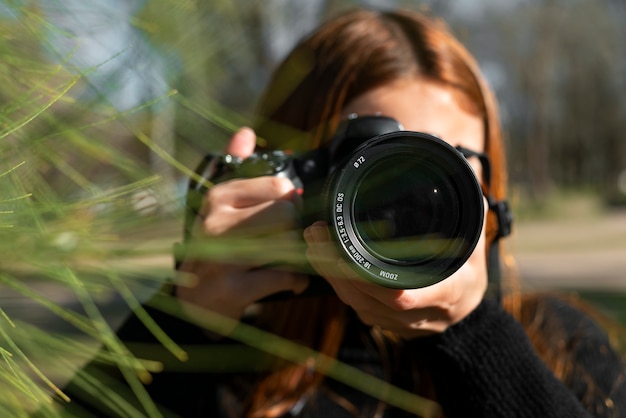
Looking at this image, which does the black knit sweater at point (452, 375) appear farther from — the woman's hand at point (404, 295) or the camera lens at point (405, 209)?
the camera lens at point (405, 209)

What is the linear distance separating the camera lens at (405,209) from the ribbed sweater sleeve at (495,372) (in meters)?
0.12

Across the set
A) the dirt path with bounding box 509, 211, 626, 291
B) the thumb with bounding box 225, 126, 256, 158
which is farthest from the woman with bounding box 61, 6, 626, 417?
the dirt path with bounding box 509, 211, 626, 291

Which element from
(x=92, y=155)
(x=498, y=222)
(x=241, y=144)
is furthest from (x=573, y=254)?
(x=92, y=155)

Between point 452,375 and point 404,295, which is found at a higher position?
point 404,295

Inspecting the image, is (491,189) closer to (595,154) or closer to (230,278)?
(230,278)

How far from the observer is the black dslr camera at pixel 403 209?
42 centimetres

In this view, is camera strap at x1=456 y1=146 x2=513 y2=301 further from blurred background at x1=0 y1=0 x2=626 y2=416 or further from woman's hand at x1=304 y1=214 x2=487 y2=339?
blurred background at x1=0 y1=0 x2=626 y2=416

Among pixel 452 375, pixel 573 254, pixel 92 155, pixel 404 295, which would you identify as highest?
pixel 92 155

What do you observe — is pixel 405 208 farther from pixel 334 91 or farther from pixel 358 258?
pixel 334 91

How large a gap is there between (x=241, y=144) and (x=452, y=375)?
0.81 feet

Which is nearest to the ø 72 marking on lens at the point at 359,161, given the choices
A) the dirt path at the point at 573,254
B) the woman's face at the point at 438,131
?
the woman's face at the point at 438,131

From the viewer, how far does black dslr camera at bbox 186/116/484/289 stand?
0.42 meters

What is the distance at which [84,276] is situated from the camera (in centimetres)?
36

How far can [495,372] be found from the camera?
527 millimetres
